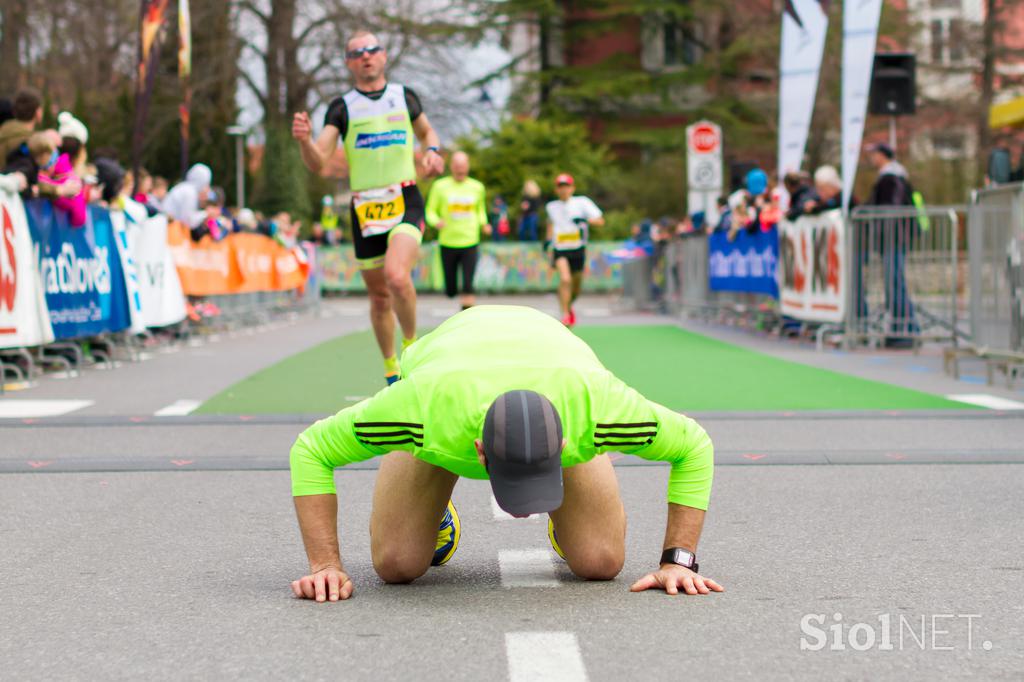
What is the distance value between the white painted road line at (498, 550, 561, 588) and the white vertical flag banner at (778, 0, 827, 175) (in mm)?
15347

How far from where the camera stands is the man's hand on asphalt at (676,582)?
4570mm

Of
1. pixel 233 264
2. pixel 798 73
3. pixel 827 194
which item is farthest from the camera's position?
pixel 233 264

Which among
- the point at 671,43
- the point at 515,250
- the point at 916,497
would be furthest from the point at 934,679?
the point at 671,43

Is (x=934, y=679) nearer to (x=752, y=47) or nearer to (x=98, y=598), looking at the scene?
(x=98, y=598)

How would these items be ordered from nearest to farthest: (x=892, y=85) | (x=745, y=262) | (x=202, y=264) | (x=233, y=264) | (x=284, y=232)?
(x=202, y=264), (x=892, y=85), (x=745, y=262), (x=233, y=264), (x=284, y=232)

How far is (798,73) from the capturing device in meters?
20.3

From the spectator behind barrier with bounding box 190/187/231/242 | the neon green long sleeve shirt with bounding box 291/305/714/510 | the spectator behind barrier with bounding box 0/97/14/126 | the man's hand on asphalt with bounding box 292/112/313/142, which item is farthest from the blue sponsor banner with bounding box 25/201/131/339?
the neon green long sleeve shirt with bounding box 291/305/714/510

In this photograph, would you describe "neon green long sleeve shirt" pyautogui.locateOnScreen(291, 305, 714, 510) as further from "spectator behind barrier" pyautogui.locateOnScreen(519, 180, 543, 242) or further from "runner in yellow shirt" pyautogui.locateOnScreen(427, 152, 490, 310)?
"spectator behind barrier" pyautogui.locateOnScreen(519, 180, 543, 242)

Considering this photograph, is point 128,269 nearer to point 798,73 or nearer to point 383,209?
point 383,209

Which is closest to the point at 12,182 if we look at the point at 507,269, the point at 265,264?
the point at 265,264

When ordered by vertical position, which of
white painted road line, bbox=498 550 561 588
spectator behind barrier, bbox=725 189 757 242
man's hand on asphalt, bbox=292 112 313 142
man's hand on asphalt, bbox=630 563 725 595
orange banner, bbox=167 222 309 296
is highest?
man's hand on asphalt, bbox=292 112 313 142

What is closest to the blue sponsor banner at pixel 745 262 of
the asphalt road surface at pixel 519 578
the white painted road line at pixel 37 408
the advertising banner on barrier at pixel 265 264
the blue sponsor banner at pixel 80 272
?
the advertising banner on barrier at pixel 265 264

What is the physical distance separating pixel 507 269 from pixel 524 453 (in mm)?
37310

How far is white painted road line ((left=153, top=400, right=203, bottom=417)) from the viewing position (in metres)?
10.0
